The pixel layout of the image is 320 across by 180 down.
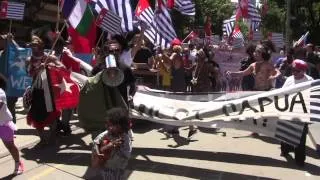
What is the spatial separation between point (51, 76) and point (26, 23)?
2055 cm

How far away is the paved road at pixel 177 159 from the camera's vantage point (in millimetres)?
7832

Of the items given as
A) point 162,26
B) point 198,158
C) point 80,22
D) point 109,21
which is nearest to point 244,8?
point 162,26

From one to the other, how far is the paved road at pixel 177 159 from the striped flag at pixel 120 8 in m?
2.02

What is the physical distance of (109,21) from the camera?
10203 mm

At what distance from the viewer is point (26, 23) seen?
2881 centimetres

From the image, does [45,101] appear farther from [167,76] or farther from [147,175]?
[167,76]

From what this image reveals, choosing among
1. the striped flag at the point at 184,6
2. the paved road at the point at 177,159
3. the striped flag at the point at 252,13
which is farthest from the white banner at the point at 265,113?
the striped flag at the point at 252,13

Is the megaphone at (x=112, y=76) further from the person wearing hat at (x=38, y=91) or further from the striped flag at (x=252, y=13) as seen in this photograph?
the striped flag at (x=252, y=13)

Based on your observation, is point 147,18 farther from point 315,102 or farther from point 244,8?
point 244,8

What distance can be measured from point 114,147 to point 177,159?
3.36 m

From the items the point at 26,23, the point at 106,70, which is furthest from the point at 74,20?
the point at 26,23

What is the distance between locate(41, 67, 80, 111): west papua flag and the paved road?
28.1 inches

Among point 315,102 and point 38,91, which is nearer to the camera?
point 315,102

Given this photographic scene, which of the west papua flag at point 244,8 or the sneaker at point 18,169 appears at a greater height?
the west papua flag at point 244,8
